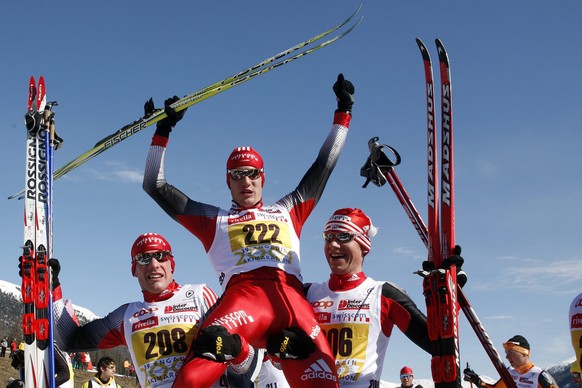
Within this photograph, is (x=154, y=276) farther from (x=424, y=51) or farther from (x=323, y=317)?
(x=424, y=51)

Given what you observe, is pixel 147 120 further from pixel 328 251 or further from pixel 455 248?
pixel 455 248

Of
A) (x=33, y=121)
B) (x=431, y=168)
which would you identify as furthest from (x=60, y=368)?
(x=431, y=168)

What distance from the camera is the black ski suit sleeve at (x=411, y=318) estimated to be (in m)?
5.84

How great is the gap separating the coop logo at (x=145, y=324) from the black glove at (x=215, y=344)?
1241 millimetres

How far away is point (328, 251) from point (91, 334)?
2.57 m

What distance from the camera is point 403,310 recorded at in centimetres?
600

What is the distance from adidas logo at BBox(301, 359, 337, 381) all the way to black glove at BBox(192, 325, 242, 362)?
70 centimetres

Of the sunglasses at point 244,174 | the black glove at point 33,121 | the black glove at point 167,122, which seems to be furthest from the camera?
the black glove at point 33,121

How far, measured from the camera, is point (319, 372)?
18.4ft

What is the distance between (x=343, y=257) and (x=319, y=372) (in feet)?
3.69

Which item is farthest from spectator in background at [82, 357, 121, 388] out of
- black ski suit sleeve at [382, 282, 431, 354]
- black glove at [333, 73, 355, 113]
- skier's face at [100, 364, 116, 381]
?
black ski suit sleeve at [382, 282, 431, 354]

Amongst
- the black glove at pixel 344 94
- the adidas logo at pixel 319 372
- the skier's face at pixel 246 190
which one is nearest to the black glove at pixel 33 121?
the skier's face at pixel 246 190

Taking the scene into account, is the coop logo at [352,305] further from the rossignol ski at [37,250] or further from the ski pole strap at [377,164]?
the rossignol ski at [37,250]

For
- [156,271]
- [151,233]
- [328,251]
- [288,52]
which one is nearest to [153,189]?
[151,233]
